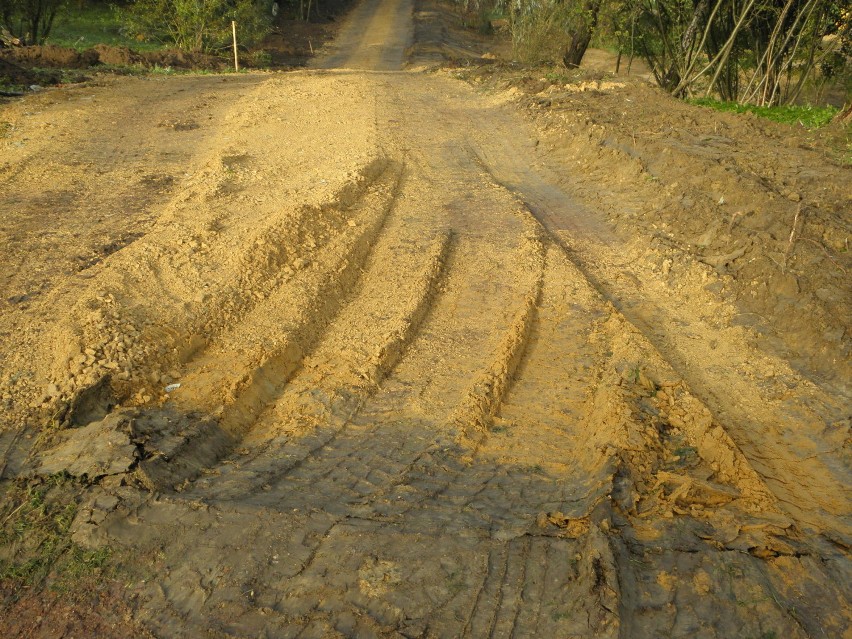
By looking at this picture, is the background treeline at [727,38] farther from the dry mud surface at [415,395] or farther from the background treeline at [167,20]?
the background treeline at [167,20]

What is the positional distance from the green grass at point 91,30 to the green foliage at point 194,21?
0.69 metres

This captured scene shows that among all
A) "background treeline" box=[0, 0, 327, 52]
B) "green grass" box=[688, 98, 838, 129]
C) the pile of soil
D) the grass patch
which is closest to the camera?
the grass patch

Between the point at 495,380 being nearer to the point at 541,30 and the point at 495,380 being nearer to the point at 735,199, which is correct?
the point at 735,199

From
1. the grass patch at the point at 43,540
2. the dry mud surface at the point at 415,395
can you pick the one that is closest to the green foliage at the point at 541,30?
the dry mud surface at the point at 415,395

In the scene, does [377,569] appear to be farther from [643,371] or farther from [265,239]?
[265,239]

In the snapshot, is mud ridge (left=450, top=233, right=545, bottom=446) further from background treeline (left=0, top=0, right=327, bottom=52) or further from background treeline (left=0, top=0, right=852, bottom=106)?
background treeline (left=0, top=0, right=327, bottom=52)

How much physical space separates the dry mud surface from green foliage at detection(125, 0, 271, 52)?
39.0 ft

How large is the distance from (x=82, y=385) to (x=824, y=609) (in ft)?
16.1

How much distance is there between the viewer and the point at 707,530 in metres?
3.96

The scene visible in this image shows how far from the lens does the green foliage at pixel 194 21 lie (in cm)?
2030

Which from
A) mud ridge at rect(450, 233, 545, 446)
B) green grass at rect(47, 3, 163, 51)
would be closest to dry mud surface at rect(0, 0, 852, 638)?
mud ridge at rect(450, 233, 545, 446)

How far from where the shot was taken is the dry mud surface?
352cm

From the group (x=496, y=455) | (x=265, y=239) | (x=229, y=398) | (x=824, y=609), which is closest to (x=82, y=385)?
(x=229, y=398)

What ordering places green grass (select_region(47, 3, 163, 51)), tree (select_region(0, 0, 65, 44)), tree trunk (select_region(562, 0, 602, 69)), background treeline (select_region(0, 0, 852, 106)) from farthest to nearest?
green grass (select_region(47, 3, 163, 51))
tree (select_region(0, 0, 65, 44))
tree trunk (select_region(562, 0, 602, 69))
background treeline (select_region(0, 0, 852, 106))
